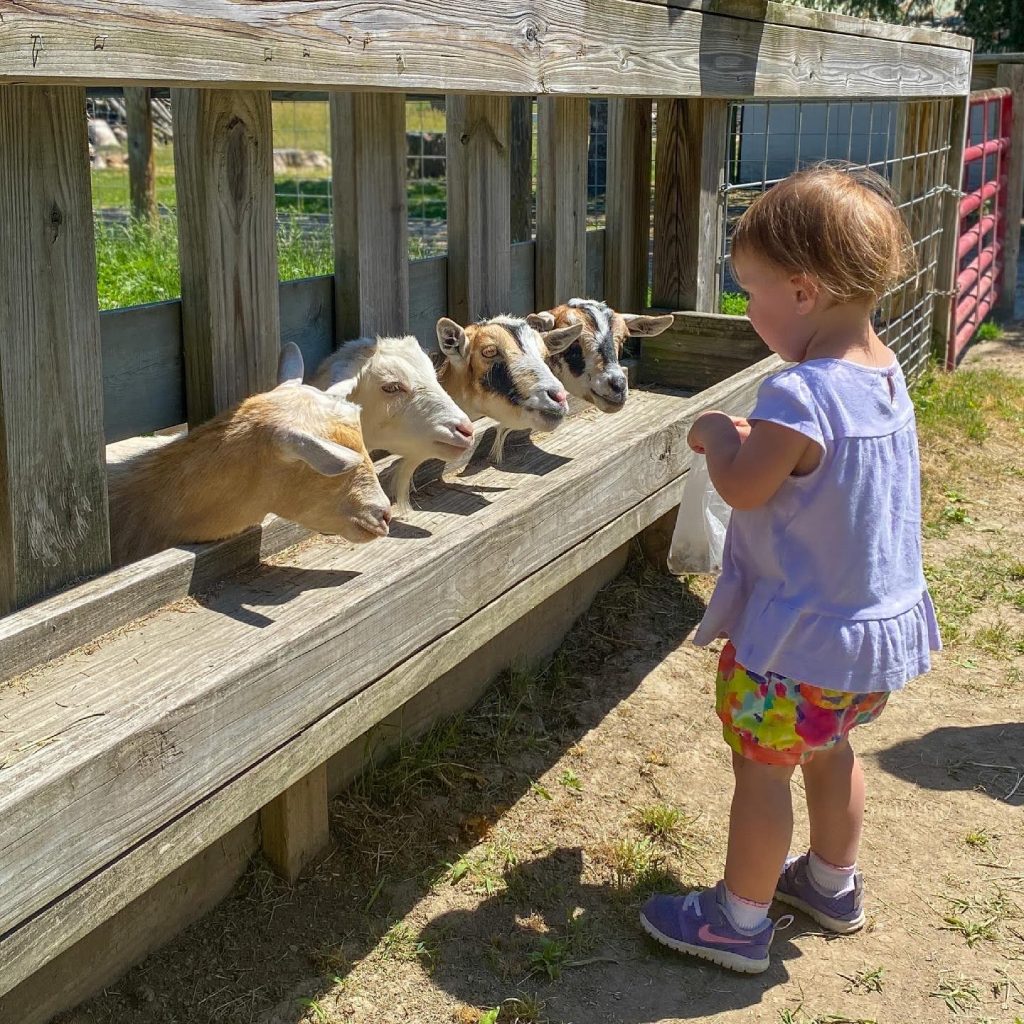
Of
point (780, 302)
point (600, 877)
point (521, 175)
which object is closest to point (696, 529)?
point (600, 877)

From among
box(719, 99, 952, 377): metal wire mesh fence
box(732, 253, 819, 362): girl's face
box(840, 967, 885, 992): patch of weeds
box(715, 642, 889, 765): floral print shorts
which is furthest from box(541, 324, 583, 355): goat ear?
box(719, 99, 952, 377): metal wire mesh fence

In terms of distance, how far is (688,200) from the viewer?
5.09m

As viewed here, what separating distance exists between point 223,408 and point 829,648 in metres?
1.49

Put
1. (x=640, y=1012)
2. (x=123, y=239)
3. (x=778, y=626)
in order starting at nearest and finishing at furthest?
1. (x=778, y=626)
2. (x=640, y=1012)
3. (x=123, y=239)

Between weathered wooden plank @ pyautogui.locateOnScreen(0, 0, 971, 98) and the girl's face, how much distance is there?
3.06 ft

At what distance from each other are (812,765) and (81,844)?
1.69m

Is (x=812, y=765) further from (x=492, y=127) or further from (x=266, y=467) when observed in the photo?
(x=492, y=127)

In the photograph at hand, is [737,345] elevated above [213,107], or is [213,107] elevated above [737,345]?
[213,107]

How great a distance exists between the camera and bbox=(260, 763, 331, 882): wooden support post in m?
3.08

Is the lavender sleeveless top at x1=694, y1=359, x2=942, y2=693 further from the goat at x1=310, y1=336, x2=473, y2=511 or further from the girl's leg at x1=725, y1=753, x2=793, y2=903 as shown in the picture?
the goat at x1=310, y1=336, x2=473, y2=511

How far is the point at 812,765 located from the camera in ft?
9.70

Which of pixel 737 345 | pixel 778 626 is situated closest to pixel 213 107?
pixel 778 626

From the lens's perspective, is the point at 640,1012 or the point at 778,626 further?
the point at 640,1012

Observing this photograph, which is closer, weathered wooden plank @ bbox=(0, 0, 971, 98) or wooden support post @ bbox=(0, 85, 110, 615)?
weathered wooden plank @ bbox=(0, 0, 971, 98)
